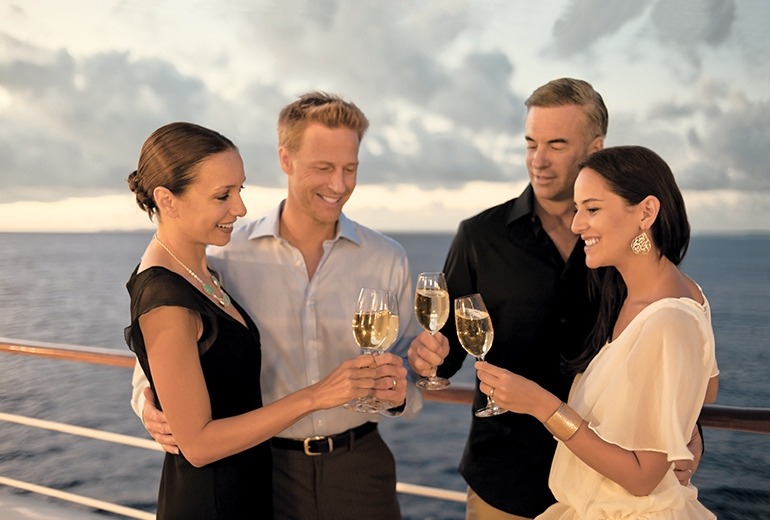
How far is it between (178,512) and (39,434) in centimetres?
3766

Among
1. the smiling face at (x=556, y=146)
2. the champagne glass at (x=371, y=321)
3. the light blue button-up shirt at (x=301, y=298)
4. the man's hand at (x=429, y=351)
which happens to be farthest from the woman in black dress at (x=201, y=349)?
the smiling face at (x=556, y=146)

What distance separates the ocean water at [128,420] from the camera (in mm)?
27875

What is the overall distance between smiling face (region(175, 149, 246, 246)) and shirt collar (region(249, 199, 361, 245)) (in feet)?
1.44

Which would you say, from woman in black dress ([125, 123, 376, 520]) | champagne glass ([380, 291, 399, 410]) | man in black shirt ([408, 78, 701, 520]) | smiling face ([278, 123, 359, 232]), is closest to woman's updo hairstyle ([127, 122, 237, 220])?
woman in black dress ([125, 123, 376, 520])

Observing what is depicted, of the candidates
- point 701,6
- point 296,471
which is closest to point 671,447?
point 296,471

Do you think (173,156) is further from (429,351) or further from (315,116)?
(429,351)

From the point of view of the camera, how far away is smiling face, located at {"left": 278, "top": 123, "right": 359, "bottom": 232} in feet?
7.74

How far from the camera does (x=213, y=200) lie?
6.19ft

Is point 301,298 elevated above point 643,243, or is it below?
below

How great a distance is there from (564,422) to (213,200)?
113cm

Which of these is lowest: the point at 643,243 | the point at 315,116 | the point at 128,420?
the point at 128,420

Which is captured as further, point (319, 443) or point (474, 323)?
point (319, 443)

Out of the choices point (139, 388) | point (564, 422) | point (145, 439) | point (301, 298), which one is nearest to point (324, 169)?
point (301, 298)

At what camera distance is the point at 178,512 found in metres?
1.87
